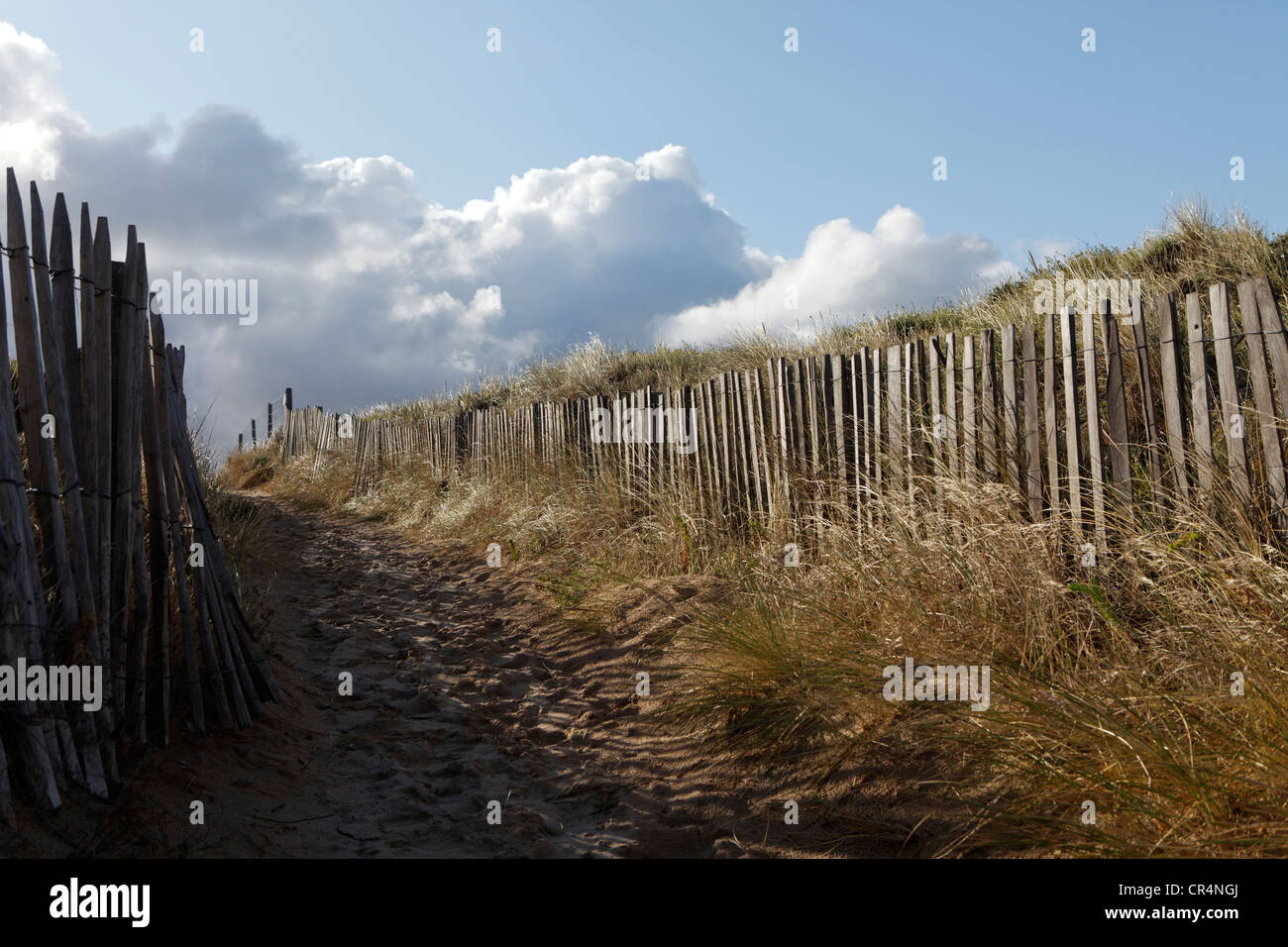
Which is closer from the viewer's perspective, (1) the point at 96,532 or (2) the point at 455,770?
(1) the point at 96,532

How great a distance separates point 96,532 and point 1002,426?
4.72 m

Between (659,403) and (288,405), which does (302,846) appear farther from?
(288,405)

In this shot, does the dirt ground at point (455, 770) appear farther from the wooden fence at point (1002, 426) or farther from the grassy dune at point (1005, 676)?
the wooden fence at point (1002, 426)

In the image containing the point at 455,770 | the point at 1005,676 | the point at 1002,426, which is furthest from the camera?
the point at 1002,426

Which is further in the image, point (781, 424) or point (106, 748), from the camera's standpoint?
point (781, 424)

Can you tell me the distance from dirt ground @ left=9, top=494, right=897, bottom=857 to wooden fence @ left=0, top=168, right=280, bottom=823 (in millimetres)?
203

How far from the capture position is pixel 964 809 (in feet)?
9.43

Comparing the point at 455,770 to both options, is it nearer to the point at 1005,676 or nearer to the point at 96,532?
the point at 96,532

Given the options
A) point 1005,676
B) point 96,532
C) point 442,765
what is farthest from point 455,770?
point 1005,676

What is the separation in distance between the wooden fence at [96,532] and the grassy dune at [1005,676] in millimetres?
2417

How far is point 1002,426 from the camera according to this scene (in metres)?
4.93

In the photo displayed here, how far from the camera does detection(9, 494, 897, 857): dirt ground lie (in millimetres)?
3033
